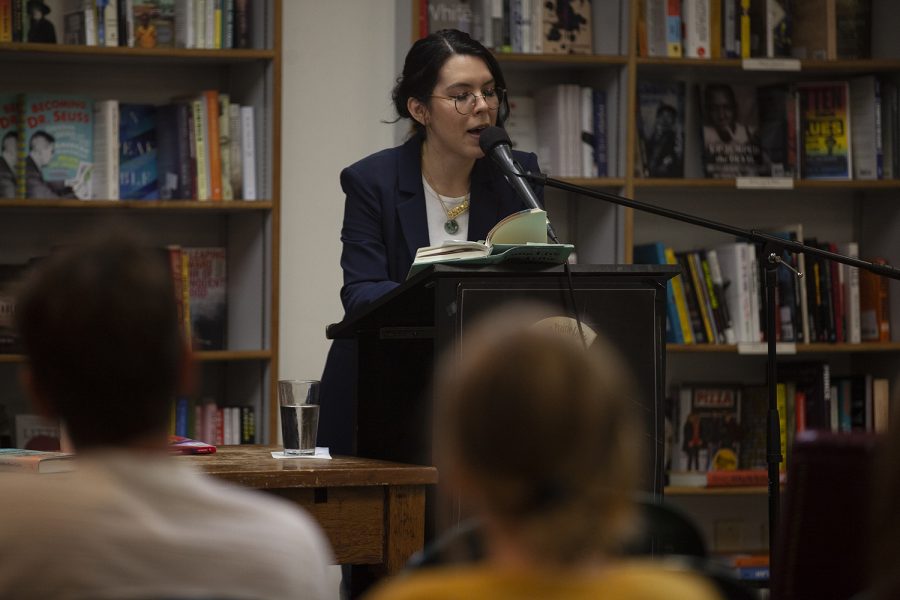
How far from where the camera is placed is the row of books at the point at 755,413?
3785 millimetres

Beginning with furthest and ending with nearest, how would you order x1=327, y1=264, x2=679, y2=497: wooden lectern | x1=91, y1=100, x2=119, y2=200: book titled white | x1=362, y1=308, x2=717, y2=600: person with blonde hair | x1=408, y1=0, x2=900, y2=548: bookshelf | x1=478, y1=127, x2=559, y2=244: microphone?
1. x1=408, y1=0, x2=900, y2=548: bookshelf
2. x1=91, y1=100, x2=119, y2=200: book titled white
3. x1=478, y1=127, x2=559, y2=244: microphone
4. x1=327, y1=264, x2=679, y2=497: wooden lectern
5. x1=362, y1=308, x2=717, y2=600: person with blonde hair

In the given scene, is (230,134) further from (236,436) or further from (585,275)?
(585,275)

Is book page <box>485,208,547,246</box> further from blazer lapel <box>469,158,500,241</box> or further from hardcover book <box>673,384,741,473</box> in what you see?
hardcover book <box>673,384,741,473</box>

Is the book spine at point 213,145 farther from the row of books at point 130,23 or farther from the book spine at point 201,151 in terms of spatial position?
the row of books at point 130,23

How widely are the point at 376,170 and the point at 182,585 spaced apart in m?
1.90

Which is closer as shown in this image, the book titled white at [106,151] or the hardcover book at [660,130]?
the book titled white at [106,151]

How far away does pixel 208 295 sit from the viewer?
140 inches

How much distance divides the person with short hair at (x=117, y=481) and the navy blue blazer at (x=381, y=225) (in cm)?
166

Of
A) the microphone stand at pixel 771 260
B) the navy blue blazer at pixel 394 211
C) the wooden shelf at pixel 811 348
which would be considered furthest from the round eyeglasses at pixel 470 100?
the wooden shelf at pixel 811 348

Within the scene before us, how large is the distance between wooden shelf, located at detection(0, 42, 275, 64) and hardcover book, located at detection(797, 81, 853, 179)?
1.71 meters

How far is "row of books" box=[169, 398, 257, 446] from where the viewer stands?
347 cm

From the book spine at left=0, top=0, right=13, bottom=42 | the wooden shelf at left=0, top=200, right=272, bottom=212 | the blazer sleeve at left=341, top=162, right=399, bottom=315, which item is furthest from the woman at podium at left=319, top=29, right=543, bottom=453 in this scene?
the book spine at left=0, top=0, right=13, bottom=42

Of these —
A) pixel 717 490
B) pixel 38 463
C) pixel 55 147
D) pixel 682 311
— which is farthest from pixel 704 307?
pixel 38 463

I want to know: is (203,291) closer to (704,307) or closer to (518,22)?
(518,22)
